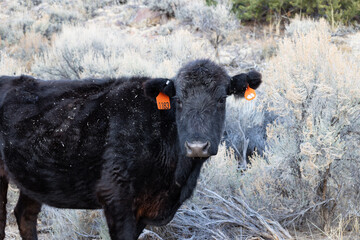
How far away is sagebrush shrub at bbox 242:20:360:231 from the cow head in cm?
112

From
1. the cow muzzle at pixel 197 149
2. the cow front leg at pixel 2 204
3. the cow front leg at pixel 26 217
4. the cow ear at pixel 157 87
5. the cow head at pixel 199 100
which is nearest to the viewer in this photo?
the cow muzzle at pixel 197 149

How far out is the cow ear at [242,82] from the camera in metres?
4.07

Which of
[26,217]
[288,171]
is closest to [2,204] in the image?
[26,217]

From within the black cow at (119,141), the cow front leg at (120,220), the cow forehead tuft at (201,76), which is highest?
the cow forehead tuft at (201,76)

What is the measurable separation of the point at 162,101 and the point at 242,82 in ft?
2.83

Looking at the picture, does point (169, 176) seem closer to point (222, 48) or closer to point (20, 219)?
point (20, 219)

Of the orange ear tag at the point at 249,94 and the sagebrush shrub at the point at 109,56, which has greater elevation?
the orange ear tag at the point at 249,94

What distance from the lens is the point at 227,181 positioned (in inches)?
220

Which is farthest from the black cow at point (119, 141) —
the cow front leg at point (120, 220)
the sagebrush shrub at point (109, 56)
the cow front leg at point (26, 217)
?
the sagebrush shrub at point (109, 56)

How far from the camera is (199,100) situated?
12.1 ft

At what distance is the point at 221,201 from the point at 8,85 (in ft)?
9.34

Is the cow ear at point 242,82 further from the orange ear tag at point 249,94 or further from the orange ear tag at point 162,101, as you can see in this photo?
the orange ear tag at point 162,101

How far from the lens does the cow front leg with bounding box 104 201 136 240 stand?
3.68m

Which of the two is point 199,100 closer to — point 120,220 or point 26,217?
point 120,220
